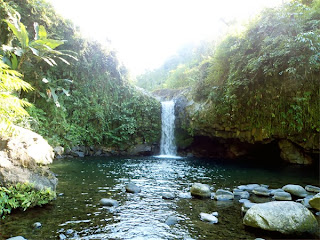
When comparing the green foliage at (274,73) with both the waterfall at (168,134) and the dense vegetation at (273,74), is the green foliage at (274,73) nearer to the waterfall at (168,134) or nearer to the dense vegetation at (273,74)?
the dense vegetation at (273,74)

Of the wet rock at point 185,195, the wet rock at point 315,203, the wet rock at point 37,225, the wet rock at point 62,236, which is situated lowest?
the wet rock at point 185,195

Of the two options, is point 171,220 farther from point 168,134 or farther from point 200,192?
point 168,134

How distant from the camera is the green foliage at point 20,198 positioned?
365 cm

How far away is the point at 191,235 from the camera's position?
11.0 ft

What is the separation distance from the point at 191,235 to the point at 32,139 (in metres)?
4.05

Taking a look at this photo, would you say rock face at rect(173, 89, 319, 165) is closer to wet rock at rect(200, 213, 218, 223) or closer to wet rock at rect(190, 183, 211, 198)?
wet rock at rect(190, 183, 211, 198)

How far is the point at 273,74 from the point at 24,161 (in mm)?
9881

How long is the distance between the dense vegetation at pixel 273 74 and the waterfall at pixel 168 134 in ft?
15.1

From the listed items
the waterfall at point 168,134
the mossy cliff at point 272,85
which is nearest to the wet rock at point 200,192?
the mossy cliff at point 272,85

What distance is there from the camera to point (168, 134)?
16.3 m

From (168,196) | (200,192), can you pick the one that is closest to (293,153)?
(200,192)

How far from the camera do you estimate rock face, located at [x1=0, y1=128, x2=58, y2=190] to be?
3.99 metres

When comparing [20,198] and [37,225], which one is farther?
[20,198]

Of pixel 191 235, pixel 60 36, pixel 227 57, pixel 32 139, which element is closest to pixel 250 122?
pixel 227 57
